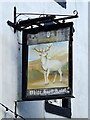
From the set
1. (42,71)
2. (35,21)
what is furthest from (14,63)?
(35,21)

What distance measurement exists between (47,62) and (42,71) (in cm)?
19

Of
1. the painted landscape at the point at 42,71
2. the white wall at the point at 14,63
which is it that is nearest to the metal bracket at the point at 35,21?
the white wall at the point at 14,63

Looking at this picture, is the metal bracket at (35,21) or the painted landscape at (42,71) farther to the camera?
the metal bracket at (35,21)

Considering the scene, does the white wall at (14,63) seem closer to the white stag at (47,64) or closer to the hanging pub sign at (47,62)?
the hanging pub sign at (47,62)

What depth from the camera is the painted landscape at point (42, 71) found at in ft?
23.7

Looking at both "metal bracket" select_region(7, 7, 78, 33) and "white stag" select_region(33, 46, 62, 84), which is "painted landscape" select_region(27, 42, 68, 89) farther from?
"metal bracket" select_region(7, 7, 78, 33)

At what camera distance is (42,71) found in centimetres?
742

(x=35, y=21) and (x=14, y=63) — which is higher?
(x=35, y=21)

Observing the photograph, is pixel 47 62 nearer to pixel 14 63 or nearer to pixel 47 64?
pixel 47 64

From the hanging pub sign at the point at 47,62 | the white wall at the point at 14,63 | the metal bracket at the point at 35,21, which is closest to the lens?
the hanging pub sign at the point at 47,62

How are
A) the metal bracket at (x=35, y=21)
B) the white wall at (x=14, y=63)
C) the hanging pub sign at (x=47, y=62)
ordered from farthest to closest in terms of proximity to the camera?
1. the white wall at (x=14, y=63)
2. the metal bracket at (x=35, y=21)
3. the hanging pub sign at (x=47, y=62)

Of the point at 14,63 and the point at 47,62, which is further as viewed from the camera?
the point at 14,63

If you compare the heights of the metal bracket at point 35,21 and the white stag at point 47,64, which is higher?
the metal bracket at point 35,21

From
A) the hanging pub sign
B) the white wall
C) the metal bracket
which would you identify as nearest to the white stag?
the hanging pub sign
